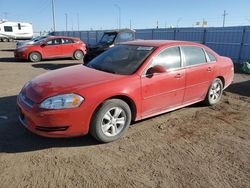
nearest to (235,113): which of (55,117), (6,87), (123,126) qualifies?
(123,126)

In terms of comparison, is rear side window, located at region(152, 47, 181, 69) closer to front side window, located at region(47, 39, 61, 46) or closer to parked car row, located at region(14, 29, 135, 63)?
parked car row, located at region(14, 29, 135, 63)

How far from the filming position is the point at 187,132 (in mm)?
4250

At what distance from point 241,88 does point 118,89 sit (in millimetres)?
5391

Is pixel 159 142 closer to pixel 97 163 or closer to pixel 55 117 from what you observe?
pixel 97 163

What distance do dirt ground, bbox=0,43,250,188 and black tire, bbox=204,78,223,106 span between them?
0.72 meters

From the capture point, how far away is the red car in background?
13.4 m

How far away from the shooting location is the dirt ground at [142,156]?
2.90 m

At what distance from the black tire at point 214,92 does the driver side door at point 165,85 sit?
102cm

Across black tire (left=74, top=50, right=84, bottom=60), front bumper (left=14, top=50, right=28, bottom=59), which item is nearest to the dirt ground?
front bumper (left=14, top=50, right=28, bottom=59)

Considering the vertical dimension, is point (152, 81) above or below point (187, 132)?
above

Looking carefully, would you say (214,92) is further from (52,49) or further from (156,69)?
(52,49)

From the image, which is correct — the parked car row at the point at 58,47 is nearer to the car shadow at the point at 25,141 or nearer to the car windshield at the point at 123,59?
the car windshield at the point at 123,59

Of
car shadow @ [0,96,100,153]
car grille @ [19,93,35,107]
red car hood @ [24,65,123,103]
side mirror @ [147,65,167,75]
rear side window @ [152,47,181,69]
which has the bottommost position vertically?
car shadow @ [0,96,100,153]

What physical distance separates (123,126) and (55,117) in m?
1.14
